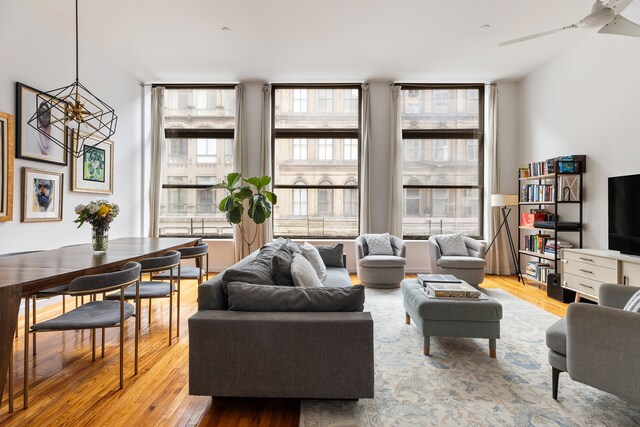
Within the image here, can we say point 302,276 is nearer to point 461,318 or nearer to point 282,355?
point 282,355

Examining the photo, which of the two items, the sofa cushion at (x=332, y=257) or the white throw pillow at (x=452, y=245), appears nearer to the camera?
the sofa cushion at (x=332, y=257)

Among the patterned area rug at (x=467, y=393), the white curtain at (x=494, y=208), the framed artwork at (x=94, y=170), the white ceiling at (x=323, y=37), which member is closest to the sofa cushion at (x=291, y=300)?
the patterned area rug at (x=467, y=393)

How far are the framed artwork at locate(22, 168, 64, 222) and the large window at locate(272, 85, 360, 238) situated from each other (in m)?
3.25

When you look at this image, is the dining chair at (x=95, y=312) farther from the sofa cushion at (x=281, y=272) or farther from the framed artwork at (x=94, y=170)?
the framed artwork at (x=94, y=170)

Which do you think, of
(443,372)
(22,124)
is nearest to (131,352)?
(443,372)

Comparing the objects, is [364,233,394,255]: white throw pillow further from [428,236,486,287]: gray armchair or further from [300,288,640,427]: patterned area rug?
[300,288,640,427]: patterned area rug

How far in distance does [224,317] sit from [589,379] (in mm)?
2055

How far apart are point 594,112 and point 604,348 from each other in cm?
396

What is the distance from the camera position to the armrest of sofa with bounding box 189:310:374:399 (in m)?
1.86

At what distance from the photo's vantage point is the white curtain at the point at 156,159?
613 centimetres

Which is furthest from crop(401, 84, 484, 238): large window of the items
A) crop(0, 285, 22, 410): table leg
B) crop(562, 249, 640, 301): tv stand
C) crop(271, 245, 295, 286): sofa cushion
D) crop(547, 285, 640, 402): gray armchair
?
crop(0, 285, 22, 410): table leg

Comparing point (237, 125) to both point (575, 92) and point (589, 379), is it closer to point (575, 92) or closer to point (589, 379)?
point (575, 92)

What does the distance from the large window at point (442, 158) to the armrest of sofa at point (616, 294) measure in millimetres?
3961

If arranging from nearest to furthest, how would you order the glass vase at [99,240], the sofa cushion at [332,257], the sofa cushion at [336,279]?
1. the glass vase at [99,240]
2. the sofa cushion at [336,279]
3. the sofa cushion at [332,257]
